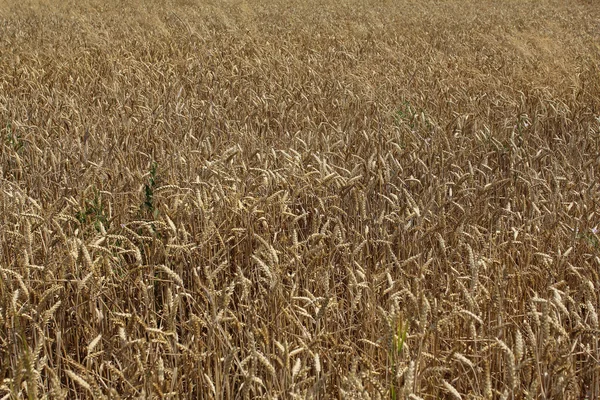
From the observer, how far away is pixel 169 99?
4.41 meters

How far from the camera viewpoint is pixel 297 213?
273cm

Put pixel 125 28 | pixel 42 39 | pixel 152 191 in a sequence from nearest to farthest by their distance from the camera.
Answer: pixel 152 191, pixel 42 39, pixel 125 28

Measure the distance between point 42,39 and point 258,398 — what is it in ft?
22.4

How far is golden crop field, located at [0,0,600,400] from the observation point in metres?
1.61

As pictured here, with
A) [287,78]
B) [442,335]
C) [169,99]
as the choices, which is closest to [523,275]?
[442,335]

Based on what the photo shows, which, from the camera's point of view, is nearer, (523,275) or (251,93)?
(523,275)

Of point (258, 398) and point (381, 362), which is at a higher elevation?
point (258, 398)

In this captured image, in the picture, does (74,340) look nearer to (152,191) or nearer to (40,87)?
(152,191)

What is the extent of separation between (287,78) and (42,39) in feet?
11.7

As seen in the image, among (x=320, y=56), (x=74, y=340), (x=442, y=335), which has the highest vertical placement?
(x=74, y=340)

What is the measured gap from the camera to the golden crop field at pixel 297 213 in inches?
63.3

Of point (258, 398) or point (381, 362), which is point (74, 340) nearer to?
point (258, 398)

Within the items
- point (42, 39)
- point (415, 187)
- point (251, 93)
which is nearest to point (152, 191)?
point (415, 187)

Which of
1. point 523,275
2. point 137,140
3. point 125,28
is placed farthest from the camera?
point 125,28
